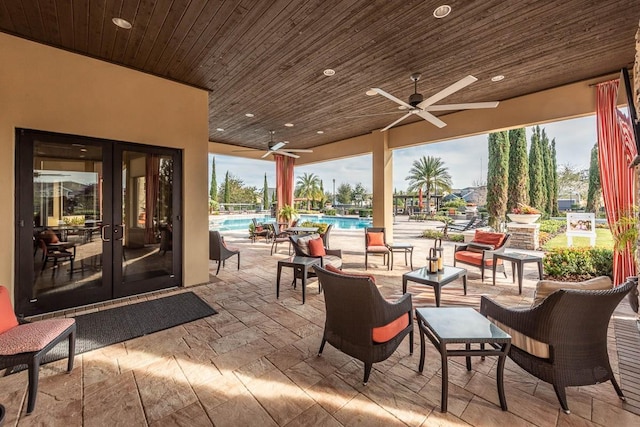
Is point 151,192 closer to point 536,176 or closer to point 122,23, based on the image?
point 122,23

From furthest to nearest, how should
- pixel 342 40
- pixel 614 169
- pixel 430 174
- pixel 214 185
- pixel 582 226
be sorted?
pixel 214 185 < pixel 430 174 < pixel 582 226 < pixel 614 169 < pixel 342 40

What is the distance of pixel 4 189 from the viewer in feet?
10.4

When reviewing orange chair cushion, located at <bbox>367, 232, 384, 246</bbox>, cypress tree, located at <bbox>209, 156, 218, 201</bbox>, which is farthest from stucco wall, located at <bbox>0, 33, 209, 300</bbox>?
cypress tree, located at <bbox>209, 156, 218, 201</bbox>

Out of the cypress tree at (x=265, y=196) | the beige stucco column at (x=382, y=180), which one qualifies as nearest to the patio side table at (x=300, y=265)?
the beige stucco column at (x=382, y=180)

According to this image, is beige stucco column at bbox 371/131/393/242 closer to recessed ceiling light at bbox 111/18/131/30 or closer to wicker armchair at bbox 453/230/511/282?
wicker armchair at bbox 453/230/511/282

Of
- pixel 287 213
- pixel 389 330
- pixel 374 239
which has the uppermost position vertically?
pixel 287 213

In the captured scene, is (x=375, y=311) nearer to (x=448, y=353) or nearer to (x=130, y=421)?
(x=448, y=353)

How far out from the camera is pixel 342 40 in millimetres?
3482

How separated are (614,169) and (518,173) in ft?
18.2

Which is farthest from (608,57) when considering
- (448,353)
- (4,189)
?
(4,189)

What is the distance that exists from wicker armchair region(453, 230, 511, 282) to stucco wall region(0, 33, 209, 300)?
488 cm

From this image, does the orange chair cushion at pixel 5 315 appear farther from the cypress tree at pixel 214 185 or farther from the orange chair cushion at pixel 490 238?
the cypress tree at pixel 214 185

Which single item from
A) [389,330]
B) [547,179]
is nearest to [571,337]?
[389,330]

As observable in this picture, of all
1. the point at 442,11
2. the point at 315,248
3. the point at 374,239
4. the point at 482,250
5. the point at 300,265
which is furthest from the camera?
the point at 374,239
